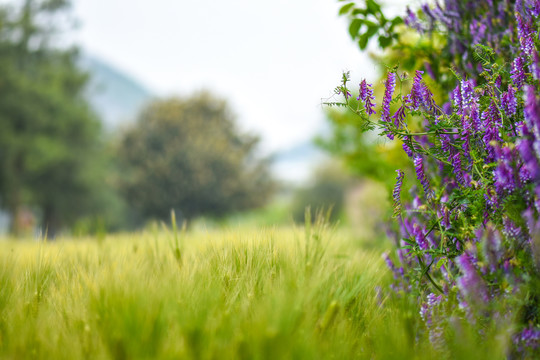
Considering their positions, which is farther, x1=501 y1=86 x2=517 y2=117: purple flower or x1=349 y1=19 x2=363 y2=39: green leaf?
x1=349 y1=19 x2=363 y2=39: green leaf

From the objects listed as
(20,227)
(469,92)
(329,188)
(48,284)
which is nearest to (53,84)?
(20,227)

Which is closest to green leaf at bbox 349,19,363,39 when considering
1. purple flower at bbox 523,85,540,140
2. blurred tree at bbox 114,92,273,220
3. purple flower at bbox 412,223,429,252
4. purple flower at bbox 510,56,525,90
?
purple flower at bbox 510,56,525,90

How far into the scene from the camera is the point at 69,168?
904 inches

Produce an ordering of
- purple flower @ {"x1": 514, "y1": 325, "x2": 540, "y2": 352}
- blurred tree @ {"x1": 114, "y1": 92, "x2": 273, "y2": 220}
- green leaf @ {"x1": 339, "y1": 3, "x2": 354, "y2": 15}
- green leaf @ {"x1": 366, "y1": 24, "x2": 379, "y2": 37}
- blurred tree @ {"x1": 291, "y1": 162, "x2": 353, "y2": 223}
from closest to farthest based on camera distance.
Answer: purple flower @ {"x1": 514, "y1": 325, "x2": 540, "y2": 352}, green leaf @ {"x1": 339, "y1": 3, "x2": 354, "y2": 15}, green leaf @ {"x1": 366, "y1": 24, "x2": 379, "y2": 37}, blurred tree @ {"x1": 114, "y1": 92, "x2": 273, "y2": 220}, blurred tree @ {"x1": 291, "y1": 162, "x2": 353, "y2": 223}

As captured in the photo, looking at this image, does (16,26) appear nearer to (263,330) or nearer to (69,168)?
(69,168)

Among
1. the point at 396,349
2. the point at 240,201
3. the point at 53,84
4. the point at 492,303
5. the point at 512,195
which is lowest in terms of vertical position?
the point at 396,349

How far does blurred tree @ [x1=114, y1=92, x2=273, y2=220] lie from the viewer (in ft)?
77.0

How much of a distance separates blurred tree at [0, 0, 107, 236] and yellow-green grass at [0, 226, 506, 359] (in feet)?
54.4

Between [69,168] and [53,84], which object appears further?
[69,168]

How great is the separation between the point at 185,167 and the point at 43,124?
6.79 metres

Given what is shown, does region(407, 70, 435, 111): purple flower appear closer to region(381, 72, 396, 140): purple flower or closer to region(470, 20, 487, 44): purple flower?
region(381, 72, 396, 140): purple flower

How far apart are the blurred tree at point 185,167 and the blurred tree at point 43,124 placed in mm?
2157

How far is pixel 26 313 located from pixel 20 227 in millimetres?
18764

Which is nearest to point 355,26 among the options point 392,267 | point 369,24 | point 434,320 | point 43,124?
point 369,24
